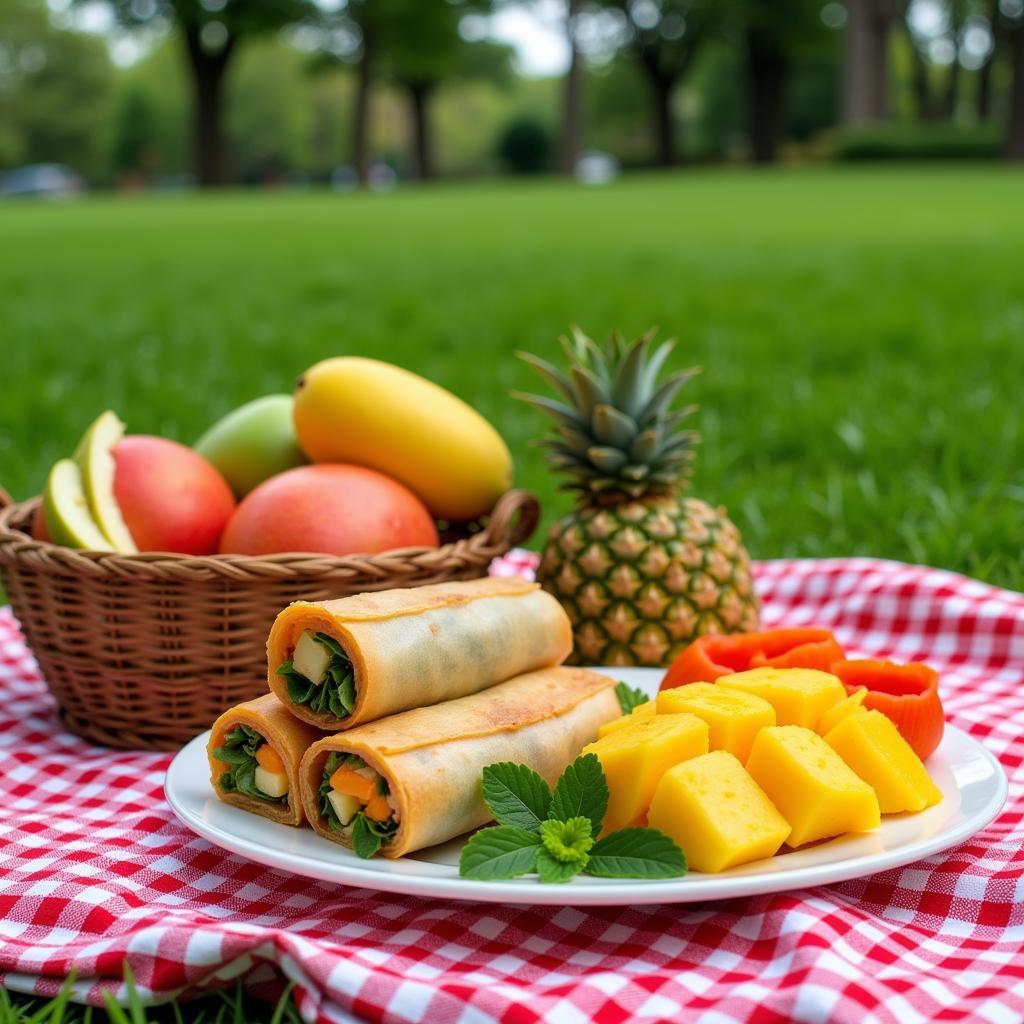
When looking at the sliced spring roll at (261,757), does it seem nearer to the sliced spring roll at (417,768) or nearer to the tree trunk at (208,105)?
the sliced spring roll at (417,768)

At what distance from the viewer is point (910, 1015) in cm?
143

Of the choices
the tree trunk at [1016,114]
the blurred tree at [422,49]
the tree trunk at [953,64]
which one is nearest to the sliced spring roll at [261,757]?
the tree trunk at [1016,114]

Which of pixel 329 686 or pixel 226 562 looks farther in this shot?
pixel 226 562

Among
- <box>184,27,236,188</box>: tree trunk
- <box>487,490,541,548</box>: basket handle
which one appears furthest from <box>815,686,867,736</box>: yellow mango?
<box>184,27,236,188</box>: tree trunk

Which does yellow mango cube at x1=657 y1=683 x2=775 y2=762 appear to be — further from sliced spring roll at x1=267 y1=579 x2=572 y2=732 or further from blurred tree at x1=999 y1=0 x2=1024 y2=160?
blurred tree at x1=999 y1=0 x2=1024 y2=160

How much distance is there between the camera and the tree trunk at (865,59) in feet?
129

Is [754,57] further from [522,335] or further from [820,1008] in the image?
[820,1008]

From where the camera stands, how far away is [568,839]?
1.60 meters

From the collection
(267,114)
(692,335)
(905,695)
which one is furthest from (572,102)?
(905,695)

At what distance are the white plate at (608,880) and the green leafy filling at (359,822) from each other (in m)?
0.02

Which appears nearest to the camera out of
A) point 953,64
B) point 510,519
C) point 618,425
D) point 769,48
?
point 510,519

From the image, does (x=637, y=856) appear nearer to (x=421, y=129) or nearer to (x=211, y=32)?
(x=211, y=32)

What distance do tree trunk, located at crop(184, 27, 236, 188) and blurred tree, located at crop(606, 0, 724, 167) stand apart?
627 inches

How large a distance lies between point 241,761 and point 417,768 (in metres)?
0.30
